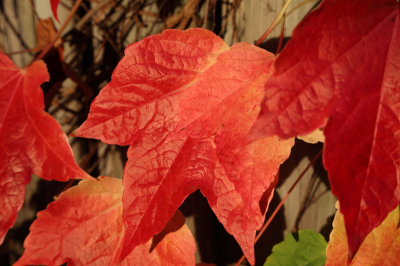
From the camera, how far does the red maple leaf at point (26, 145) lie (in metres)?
0.50

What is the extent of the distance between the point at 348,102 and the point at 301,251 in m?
0.42

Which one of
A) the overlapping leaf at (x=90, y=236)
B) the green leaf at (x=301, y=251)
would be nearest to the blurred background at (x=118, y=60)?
the green leaf at (x=301, y=251)

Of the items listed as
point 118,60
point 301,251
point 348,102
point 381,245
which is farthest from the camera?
point 118,60

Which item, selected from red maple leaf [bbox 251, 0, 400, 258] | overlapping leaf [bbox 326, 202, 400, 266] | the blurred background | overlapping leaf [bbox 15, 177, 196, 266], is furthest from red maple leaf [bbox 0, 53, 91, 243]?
overlapping leaf [bbox 326, 202, 400, 266]

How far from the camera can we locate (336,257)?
0.47 m

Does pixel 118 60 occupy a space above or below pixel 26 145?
above

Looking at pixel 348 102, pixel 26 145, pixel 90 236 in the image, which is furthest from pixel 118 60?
Answer: pixel 348 102

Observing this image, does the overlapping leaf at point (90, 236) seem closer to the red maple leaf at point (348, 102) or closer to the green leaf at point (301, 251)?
the green leaf at point (301, 251)

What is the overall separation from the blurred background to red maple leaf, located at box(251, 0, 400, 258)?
0.31 metres

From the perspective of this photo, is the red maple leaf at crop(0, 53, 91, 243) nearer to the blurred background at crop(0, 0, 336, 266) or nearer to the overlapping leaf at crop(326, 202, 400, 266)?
the blurred background at crop(0, 0, 336, 266)

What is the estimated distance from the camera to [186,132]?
0.40 metres

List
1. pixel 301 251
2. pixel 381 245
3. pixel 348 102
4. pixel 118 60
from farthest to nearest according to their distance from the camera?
1. pixel 118 60
2. pixel 301 251
3. pixel 381 245
4. pixel 348 102

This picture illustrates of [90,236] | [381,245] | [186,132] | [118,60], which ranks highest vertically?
[118,60]

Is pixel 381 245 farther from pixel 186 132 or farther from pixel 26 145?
pixel 26 145
